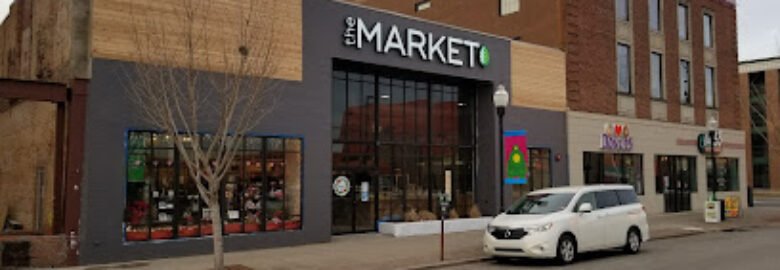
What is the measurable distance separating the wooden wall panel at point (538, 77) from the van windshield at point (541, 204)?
913cm

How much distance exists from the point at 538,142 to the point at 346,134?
8284 millimetres

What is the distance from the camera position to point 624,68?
29703 millimetres

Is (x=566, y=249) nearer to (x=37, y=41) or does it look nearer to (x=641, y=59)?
(x=37, y=41)

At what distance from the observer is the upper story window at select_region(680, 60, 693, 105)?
3299cm

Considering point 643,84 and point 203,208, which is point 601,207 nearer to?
point 203,208

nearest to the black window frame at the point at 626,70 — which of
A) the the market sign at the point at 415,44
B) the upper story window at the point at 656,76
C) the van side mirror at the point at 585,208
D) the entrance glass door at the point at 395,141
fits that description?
the upper story window at the point at 656,76

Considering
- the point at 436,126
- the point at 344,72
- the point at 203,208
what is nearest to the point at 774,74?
the point at 436,126

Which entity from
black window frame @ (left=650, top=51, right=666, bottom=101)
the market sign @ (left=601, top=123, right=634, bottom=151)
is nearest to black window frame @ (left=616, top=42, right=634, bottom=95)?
the market sign @ (left=601, top=123, right=634, bottom=151)

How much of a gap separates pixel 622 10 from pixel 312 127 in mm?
17663

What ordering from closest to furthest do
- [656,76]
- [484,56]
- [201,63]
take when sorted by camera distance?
1. [201,63]
2. [484,56]
3. [656,76]

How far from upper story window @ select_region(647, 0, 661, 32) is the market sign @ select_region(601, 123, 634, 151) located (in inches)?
225

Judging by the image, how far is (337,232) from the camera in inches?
794

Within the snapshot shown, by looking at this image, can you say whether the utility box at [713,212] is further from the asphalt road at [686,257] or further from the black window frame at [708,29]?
the black window frame at [708,29]

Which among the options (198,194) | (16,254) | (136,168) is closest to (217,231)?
(136,168)
